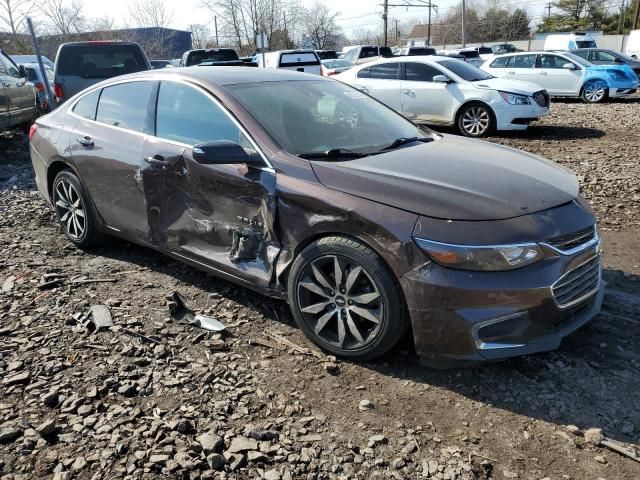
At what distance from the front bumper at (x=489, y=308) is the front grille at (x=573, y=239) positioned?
37 millimetres

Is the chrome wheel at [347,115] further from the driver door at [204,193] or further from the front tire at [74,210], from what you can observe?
the front tire at [74,210]

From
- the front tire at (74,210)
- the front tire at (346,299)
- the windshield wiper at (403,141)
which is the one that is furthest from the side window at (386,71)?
the front tire at (346,299)

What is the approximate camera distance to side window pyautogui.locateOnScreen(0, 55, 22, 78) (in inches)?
404

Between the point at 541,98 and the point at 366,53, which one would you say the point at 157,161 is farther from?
the point at 366,53

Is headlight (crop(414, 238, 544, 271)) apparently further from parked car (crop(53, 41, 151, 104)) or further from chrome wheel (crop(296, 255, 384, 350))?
parked car (crop(53, 41, 151, 104))

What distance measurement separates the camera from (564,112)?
47.2 feet

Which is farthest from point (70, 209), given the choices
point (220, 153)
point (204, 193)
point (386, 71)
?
point (386, 71)

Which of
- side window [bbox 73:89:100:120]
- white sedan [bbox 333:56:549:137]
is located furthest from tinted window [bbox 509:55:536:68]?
side window [bbox 73:89:100:120]

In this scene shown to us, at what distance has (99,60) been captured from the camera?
10734 mm

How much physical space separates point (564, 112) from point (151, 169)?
13.2m

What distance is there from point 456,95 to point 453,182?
8536 millimetres

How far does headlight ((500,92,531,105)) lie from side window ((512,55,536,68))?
6.76m

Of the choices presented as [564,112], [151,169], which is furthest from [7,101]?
[564,112]

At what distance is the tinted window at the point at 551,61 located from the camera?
16.6 m
